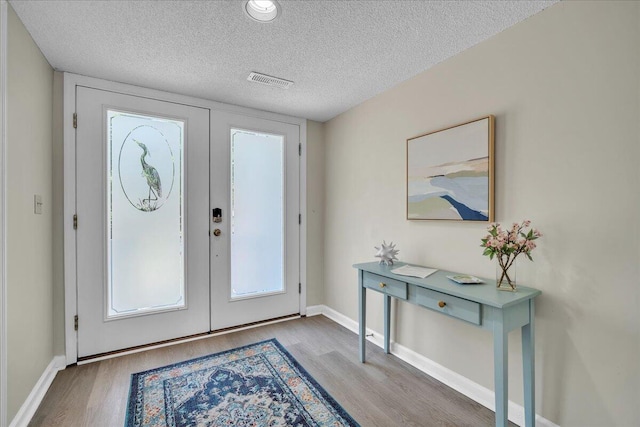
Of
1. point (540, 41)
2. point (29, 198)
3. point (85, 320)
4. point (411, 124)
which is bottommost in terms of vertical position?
point (85, 320)

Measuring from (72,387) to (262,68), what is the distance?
257 cm

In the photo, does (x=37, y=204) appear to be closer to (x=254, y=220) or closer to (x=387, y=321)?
(x=254, y=220)

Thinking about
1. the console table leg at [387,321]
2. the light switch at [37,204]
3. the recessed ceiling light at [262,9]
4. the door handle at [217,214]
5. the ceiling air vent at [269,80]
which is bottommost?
the console table leg at [387,321]

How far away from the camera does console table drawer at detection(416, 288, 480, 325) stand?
5.05ft

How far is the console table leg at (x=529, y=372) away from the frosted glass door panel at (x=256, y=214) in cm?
225

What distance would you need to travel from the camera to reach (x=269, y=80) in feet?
7.79

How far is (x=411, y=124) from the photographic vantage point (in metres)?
2.34

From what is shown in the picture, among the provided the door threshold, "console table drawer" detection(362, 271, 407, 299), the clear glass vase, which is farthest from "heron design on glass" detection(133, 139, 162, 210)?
the clear glass vase

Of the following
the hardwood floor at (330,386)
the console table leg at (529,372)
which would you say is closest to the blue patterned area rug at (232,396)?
the hardwood floor at (330,386)

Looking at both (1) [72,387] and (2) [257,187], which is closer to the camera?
(1) [72,387]

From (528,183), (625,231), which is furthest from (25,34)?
(625,231)

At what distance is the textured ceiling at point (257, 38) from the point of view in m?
1.56

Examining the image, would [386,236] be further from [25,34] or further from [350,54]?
[25,34]

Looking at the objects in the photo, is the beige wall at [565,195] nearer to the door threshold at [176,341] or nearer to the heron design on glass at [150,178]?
the door threshold at [176,341]
